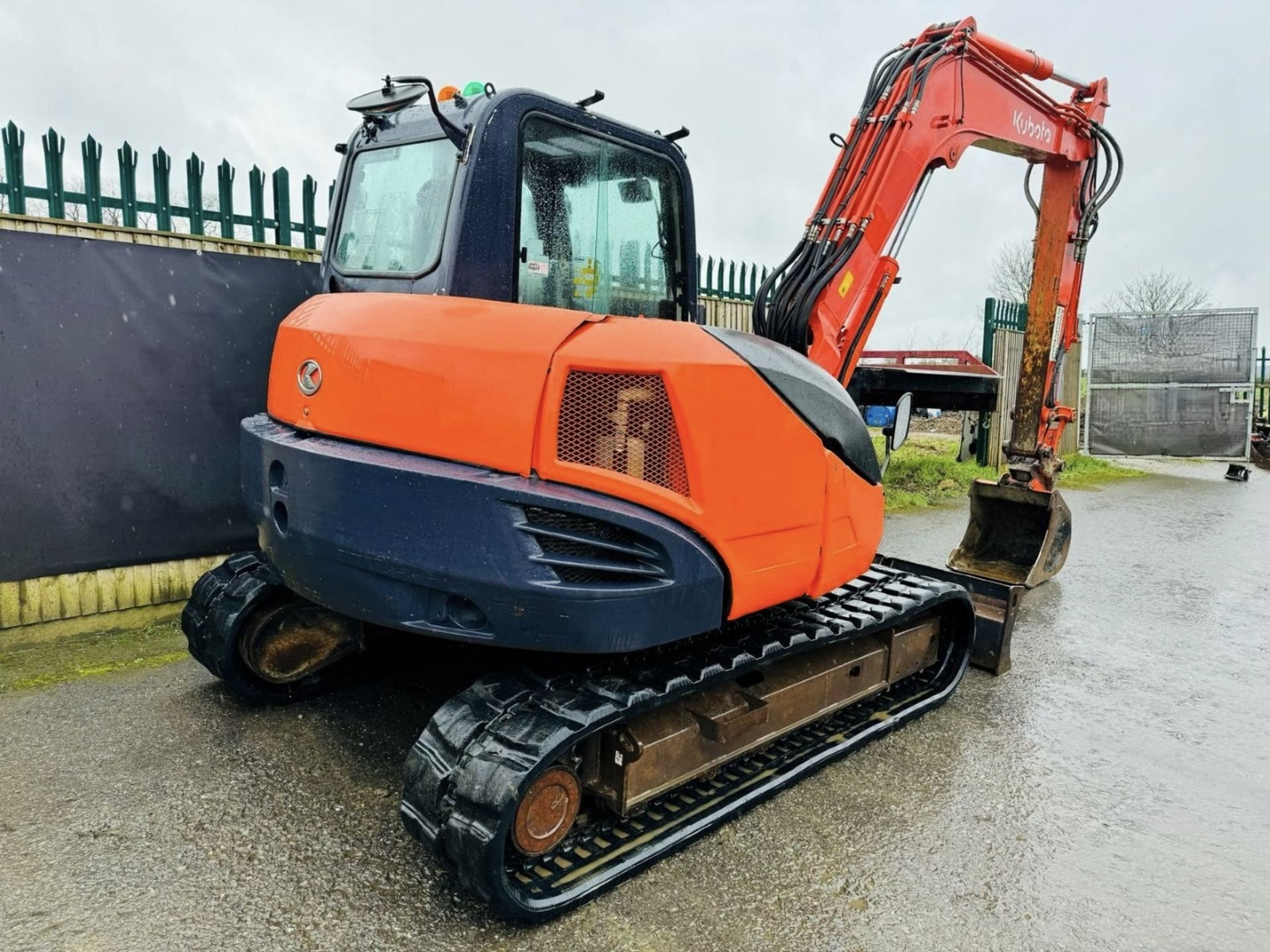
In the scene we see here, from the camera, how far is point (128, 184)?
4.82 metres

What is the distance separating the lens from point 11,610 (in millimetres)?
4504

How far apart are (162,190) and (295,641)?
2868mm

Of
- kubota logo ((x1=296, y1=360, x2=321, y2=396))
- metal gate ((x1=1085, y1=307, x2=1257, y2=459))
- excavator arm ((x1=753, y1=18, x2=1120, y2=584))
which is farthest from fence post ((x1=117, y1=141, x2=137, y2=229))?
metal gate ((x1=1085, y1=307, x2=1257, y2=459))

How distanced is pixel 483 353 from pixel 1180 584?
19.8ft

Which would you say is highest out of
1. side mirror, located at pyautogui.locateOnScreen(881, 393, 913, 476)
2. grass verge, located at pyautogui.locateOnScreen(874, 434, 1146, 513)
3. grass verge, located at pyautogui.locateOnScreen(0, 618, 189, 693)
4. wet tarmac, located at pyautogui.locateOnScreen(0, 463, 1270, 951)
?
side mirror, located at pyautogui.locateOnScreen(881, 393, 913, 476)

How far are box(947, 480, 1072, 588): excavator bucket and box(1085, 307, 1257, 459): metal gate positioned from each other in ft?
30.7

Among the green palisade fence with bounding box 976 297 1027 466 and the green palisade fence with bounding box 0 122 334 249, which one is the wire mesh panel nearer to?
the green palisade fence with bounding box 976 297 1027 466

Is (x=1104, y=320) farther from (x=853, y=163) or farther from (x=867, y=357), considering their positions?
(x=853, y=163)

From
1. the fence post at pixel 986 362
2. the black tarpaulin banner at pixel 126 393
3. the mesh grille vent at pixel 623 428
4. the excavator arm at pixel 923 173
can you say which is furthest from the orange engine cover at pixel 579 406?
the fence post at pixel 986 362

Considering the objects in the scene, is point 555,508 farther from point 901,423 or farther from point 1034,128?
point 1034,128

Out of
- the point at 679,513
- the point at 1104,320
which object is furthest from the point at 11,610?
the point at 1104,320

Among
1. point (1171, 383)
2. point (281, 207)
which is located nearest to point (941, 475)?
point (1171, 383)

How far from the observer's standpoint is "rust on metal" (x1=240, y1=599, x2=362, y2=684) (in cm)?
372

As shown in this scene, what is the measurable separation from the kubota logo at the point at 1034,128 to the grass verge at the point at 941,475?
3470 mm
